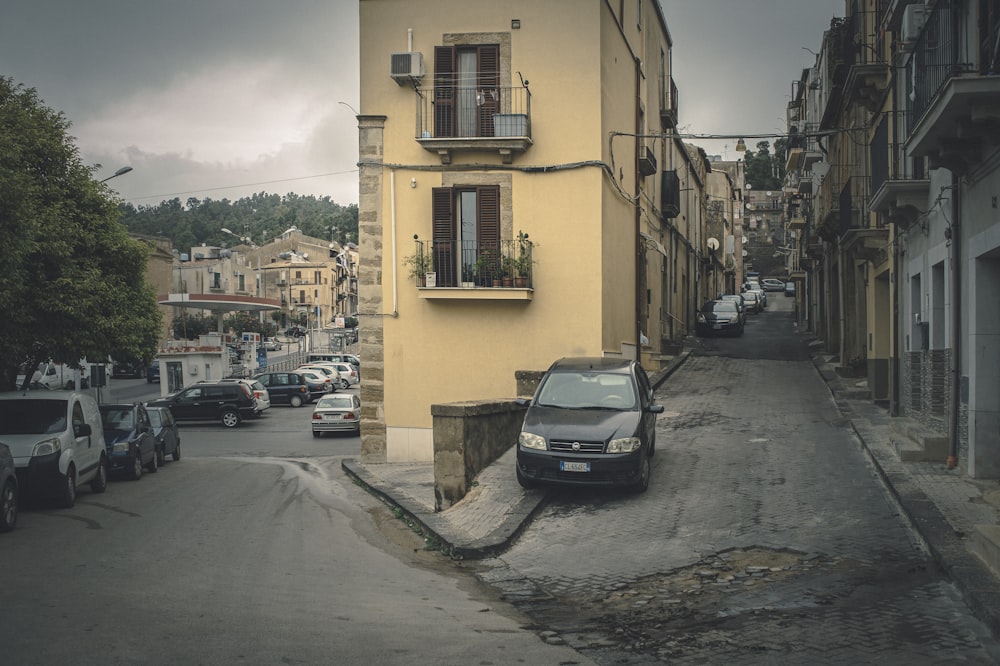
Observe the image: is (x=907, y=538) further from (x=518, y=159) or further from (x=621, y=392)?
(x=518, y=159)

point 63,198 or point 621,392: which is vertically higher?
point 63,198

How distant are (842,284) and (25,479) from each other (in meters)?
22.0

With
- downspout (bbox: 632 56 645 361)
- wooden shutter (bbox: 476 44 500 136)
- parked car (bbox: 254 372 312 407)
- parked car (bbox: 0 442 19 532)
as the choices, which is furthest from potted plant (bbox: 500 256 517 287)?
parked car (bbox: 254 372 312 407)

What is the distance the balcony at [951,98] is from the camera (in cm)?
941

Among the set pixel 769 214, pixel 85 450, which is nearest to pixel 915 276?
pixel 85 450

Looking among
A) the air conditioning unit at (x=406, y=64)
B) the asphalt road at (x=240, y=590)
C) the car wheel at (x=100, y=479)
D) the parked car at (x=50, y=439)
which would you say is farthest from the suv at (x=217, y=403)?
the asphalt road at (x=240, y=590)

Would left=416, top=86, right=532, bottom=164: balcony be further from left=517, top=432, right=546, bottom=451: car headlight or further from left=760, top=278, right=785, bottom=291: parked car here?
left=760, top=278, right=785, bottom=291: parked car

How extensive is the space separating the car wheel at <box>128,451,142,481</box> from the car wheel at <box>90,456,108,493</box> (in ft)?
7.31

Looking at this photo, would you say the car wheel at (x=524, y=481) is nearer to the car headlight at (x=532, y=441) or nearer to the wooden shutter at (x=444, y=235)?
the car headlight at (x=532, y=441)

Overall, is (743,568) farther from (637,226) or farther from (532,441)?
(637,226)

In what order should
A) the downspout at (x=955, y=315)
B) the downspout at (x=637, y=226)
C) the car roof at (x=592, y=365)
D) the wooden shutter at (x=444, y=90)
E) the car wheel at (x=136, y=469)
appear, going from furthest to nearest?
the downspout at (x=637, y=226) → the wooden shutter at (x=444, y=90) → the car wheel at (x=136, y=469) → the car roof at (x=592, y=365) → the downspout at (x=955, y=315)

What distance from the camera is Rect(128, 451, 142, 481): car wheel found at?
19344mm

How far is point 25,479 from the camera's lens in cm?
1404

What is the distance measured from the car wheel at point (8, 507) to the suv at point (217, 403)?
77.2ft
